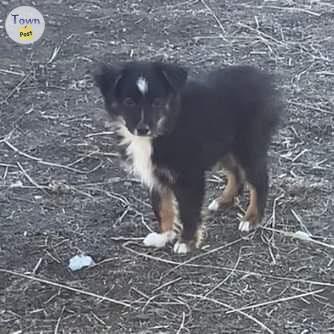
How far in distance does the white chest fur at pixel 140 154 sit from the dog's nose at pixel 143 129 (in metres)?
0.15

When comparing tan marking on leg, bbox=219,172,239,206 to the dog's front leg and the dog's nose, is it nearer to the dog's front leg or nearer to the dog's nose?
the dog's front leg

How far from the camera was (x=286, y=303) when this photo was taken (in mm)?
4262

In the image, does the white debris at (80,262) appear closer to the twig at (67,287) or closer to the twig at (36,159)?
the twig at (67,287)

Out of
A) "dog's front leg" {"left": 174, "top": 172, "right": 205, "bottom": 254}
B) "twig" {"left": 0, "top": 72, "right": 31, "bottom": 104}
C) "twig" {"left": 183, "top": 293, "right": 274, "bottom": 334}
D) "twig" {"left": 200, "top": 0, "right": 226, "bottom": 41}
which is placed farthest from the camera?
"twig" {"left": 200, "top": 0, "right": 226, "bottom": 41}

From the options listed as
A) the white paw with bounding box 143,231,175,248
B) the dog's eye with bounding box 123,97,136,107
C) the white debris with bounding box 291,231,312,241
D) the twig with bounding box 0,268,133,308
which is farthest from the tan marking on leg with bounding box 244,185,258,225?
the twig with bounding box 0,268,133,308

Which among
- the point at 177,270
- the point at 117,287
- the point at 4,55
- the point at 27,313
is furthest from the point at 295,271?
the point at 4,55

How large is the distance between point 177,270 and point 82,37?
12.0ft

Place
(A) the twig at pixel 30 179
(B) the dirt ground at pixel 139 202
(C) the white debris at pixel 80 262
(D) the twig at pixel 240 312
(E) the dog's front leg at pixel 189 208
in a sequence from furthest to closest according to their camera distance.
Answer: (A) the twig at pixel 30 179 < (E) the dog's front leg at pixel 189 208 < (C) the white debris at pixel 80 262 < (B) the dirt ground at pixel 139 202 < (D) the twig at pixel 240 312

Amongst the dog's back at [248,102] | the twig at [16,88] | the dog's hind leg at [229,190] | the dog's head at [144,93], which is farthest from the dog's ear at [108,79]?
the twig at [16,88]

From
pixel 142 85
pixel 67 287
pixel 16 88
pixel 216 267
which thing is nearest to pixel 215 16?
pixel 16 88

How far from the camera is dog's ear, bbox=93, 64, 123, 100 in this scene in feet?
14.7

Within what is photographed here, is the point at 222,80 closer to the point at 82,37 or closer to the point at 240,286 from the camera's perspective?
the point at 240,286

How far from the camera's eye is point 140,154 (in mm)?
4656

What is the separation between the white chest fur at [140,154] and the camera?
462 cm
